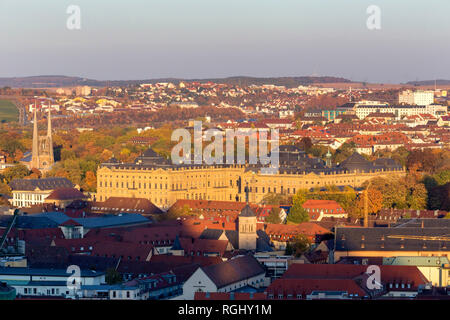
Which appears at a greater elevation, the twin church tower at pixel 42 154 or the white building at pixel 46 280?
the white building at pixel 46 280

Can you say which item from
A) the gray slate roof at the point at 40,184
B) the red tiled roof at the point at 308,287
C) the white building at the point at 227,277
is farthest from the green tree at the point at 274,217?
the red tiled roof at the point at 308,287

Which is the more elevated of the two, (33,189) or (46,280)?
(46,280)

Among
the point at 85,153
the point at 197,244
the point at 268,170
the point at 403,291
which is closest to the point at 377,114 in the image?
the point at 85,153

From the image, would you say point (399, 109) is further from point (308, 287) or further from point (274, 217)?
point (308, 287)
